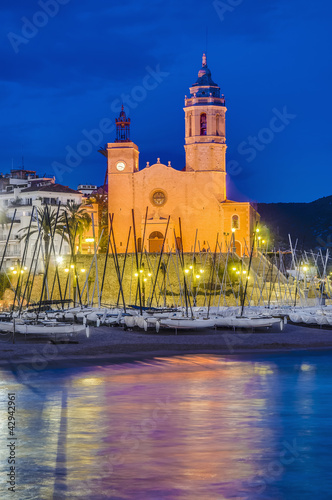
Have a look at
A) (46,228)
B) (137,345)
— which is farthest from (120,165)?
(137,345)

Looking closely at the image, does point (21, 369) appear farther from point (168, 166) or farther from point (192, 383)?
point (168, 166)

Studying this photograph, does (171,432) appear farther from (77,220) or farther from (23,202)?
(23,202)

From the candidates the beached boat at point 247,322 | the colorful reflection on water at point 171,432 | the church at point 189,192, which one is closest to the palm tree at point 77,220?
the church at point 189,192

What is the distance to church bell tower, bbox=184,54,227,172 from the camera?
263ft

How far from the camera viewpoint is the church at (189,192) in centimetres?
7838

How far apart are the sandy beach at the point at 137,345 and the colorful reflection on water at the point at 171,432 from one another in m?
1.99

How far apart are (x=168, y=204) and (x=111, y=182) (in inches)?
259

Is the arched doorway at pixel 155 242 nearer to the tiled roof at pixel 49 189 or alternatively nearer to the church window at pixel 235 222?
the church window at pixel 235 222

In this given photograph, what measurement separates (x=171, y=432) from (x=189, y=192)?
199 feet

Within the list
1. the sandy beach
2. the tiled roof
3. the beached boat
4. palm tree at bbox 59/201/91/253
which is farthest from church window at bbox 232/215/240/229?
the beached boat

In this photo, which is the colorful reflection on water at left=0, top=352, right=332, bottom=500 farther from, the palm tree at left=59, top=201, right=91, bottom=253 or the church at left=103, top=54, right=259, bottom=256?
the church at left=103, top=54, right=259, bottom=256

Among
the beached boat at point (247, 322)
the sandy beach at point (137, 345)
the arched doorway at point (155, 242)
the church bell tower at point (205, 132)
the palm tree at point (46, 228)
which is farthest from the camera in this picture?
the church bell tower at point (205, 132)

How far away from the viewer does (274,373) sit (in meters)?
31.8

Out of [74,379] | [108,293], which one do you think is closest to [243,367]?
[74,379]
